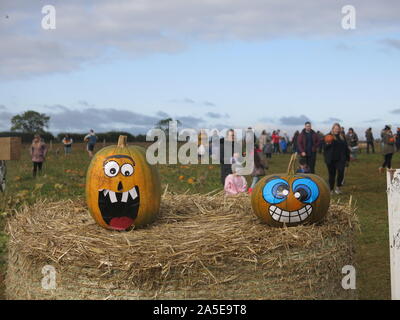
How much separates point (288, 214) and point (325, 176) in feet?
48.5

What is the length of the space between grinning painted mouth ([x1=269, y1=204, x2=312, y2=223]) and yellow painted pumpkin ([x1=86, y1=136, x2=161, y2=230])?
1.34 metres

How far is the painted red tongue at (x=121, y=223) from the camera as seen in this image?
245 inches

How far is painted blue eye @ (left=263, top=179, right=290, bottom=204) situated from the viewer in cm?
615

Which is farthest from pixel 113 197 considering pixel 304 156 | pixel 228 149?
pixel 304 156

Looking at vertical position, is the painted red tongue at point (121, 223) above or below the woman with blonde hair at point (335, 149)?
below

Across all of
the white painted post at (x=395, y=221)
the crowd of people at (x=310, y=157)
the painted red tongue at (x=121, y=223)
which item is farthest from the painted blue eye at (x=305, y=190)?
the crowd of people at (x=310, y=157)

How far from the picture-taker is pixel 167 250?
5.32 metres

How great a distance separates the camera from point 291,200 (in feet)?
20.0

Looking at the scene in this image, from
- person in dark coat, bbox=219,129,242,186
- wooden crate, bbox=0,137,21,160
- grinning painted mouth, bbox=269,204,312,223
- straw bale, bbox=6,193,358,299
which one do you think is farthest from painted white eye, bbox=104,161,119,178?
person in dark coat, bbox=219,129,242,186

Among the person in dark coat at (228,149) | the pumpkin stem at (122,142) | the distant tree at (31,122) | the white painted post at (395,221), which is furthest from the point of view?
the distant tree at (31,122)

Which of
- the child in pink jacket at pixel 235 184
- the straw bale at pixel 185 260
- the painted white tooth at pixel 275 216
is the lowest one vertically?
the straw bale at pixel 185 260

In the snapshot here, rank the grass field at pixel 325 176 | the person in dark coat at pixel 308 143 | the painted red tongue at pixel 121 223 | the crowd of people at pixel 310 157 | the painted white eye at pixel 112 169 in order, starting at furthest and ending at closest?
1. the person in dark coat at pixel 308 143
2. the crowd of people at pixel 310 157
3. the grass field at pixel 325 176
4. the painted red tongue at pixel 121 223
5. the painted white eye at pixel 112 169

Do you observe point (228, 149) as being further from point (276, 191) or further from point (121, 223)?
point (121, 223)

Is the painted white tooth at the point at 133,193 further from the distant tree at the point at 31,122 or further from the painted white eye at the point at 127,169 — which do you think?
the distant tree at the point at 31,122
